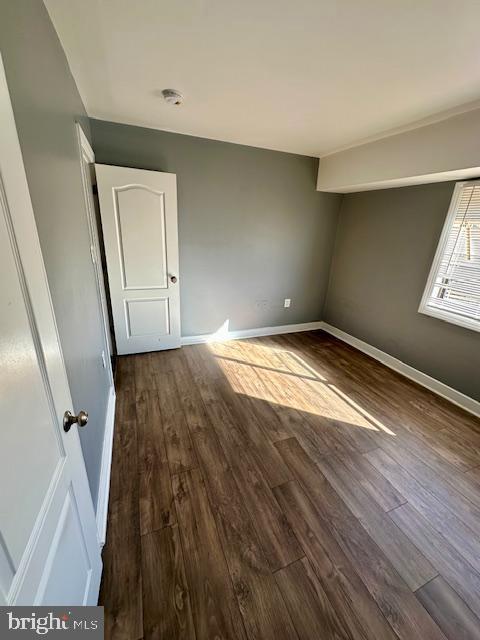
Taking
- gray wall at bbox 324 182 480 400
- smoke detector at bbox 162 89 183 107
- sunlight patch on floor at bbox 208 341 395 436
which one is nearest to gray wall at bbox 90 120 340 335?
gray wall at bbox 324 182 480 400

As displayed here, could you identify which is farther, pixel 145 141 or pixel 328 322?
pixel 328 322

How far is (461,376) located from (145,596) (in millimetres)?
2899

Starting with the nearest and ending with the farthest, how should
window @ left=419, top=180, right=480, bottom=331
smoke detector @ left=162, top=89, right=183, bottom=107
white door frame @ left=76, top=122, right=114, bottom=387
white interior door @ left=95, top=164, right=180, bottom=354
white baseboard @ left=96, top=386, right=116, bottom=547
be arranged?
white baseboard @ left=96, top=386, right=116, bottom=547
white door frame @ left=76, top=122, right=114, bottom=387
smoke detector @ left=162, top=89, right=183, bottom=107
window @ left=419, top=180, right=480, bottom=331
white interior door @ left=95, top=164, right=180, bottom=354

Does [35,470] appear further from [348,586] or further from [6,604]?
[348,586]

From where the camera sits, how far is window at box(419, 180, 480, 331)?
7.64ft

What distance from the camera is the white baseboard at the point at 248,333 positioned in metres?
3.47

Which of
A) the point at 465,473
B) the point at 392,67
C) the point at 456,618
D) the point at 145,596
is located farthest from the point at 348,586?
the point at 392,67

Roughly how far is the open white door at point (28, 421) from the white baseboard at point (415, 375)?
3.07m

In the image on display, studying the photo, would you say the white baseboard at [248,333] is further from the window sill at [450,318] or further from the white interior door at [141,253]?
the window sill at [450,318]

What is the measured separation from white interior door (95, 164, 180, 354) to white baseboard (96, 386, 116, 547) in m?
1.02

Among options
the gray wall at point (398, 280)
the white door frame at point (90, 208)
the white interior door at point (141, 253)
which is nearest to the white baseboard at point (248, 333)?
the white interior door at point (141, 253)

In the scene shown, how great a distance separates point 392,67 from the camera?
1.46 meters

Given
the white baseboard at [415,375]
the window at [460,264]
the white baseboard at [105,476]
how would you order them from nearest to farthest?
the white baseboard at [105,476] < the window at [460,264] < the white baseboard at [415,375]

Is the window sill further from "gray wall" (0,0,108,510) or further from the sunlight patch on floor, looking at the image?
"gray wall" (0,0,108,510)
